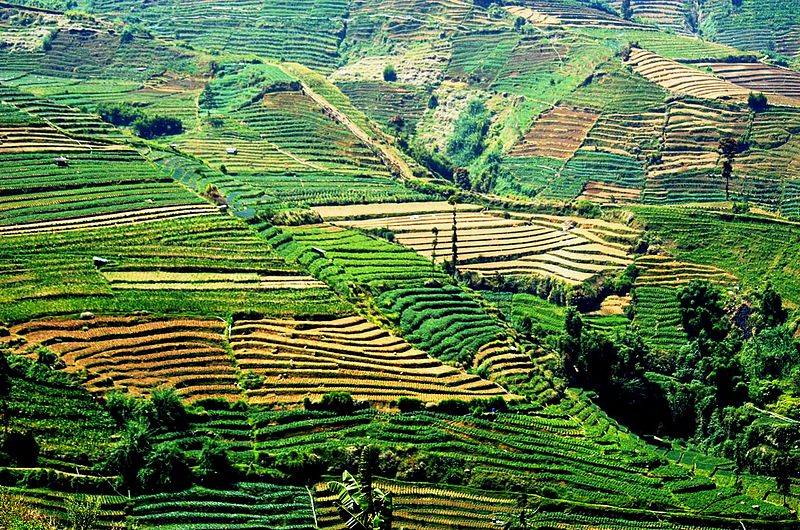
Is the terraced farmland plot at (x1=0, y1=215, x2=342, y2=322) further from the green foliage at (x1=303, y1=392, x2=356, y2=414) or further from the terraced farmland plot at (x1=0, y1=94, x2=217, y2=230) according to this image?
the green foliage at (x1=303, y1=392, x2=356, y2=414)

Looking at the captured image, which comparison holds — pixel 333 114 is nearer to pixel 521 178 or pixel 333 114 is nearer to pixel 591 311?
pixel 521 178

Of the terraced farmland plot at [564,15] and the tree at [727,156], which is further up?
the terraced farmland plot at [564,15]

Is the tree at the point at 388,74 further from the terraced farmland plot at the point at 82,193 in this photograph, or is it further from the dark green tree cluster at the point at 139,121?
the terraced farmland plot at the point at 82,193

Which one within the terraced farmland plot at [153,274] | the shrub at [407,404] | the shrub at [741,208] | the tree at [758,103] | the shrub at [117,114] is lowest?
the shrub at [407,404]

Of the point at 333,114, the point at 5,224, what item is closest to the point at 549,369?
the point at 5,224

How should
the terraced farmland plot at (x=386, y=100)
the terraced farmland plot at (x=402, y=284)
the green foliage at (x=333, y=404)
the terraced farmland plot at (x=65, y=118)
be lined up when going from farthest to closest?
the terraced farmland plot at (x=386, y=100), the terraced farmland plot at (x=65, y=118), the terraced farmland plot at (x=402, y=284), the green foliage at (x=333, y=404)

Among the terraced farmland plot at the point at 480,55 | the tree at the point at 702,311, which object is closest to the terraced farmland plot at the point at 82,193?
the tree at the point at 702,311

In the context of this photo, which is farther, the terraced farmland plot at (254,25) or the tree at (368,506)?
the terraced farmland plot at (254,25)
